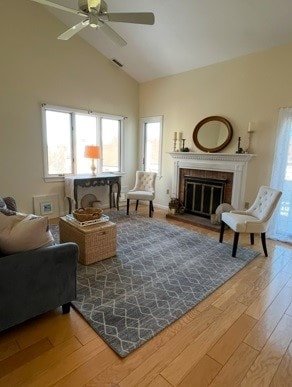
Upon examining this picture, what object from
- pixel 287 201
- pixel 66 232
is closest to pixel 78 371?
pixel 66 232

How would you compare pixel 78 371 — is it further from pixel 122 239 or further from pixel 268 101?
pixel 268 101

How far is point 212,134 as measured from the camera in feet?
14.5

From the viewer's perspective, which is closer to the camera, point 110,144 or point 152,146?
point 110,144

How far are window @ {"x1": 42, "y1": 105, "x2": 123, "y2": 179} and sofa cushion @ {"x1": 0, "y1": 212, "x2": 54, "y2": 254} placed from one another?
9.65 ft

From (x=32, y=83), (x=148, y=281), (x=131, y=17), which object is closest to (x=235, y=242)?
(x=148, y=281)

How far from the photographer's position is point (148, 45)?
4.27 metres

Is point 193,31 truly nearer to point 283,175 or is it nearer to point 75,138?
point 283,175

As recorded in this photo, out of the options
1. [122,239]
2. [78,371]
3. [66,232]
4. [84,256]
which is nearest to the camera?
[78,371]

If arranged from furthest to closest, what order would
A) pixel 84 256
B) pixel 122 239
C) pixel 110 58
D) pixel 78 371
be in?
1. pixel 110 58
2. pixel 122 239
3. pixel 84 256
4. pixel 78 371

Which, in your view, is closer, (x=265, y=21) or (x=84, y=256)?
(x=84, y=256)

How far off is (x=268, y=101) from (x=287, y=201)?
5.31ft

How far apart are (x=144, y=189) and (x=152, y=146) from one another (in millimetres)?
1237

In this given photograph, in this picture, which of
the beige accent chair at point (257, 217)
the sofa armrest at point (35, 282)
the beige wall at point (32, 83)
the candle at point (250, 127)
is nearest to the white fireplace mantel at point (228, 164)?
the candle at point (250, 127)

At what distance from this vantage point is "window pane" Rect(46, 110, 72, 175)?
4395 mm
